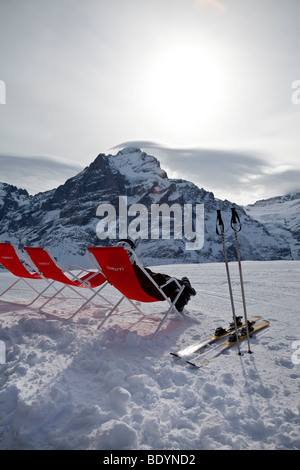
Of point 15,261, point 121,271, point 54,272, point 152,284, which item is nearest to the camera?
point 121,271

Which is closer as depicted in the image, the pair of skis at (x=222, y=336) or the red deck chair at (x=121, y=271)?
the pair of skis at (x=222, y=336)

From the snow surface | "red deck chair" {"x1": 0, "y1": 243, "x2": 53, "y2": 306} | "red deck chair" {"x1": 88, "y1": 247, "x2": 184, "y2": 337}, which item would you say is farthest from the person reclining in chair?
"red deck chair" {"x1": 0, "y1": 243, "x2": 53, "y2": 306}

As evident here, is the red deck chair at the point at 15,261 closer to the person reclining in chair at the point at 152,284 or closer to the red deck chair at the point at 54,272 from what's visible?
the red deck chair at the point at 54,272

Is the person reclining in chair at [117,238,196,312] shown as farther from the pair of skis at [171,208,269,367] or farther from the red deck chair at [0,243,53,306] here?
the red deck chair at [0,243,53,306]

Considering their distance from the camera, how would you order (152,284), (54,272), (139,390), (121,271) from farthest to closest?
(54,272) < (152,284) < (121,271) < (139,390)

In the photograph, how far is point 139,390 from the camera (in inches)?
103

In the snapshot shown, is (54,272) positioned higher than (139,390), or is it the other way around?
(54,272)

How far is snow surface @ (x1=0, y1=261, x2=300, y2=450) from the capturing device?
203 centimetres

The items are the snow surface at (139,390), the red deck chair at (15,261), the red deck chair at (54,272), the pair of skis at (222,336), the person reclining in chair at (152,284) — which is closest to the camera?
the snow surface at (139,390)

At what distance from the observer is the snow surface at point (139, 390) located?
2029 millimetres

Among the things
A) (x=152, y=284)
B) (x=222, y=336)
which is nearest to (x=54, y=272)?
(x=152, y=284)

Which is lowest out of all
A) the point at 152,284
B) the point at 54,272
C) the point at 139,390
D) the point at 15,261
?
the point at 139,390

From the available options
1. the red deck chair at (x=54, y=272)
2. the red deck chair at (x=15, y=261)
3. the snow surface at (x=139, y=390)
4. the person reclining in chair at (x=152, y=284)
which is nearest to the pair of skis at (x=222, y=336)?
the snow surface at (x=139, y=390)

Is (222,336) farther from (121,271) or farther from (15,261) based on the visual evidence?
(15,261)
